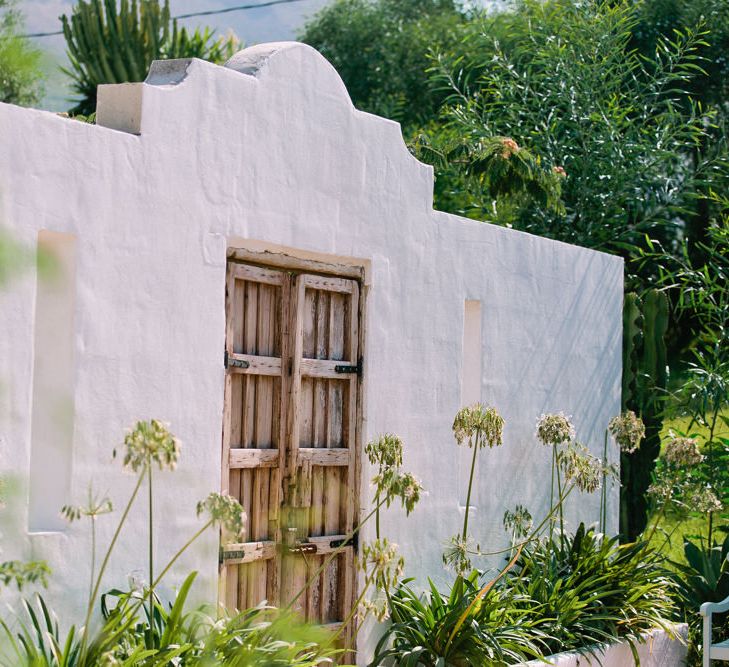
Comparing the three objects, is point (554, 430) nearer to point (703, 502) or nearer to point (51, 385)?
point (703, 502)

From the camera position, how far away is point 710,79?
21.4 m

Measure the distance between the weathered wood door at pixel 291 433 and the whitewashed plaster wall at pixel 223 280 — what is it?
0.53 feet

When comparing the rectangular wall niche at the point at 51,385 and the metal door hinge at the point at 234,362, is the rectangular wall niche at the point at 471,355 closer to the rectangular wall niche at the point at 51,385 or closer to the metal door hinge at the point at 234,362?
the metal door hinge at the point at 234,362

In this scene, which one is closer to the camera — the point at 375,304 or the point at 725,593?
the point at 375,304

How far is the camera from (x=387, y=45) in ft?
95.3

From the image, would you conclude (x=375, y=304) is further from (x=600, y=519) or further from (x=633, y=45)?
(x=633, y=45)

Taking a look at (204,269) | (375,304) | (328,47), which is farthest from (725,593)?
(328,47)

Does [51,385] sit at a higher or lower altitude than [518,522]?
higher

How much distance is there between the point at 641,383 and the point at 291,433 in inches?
184

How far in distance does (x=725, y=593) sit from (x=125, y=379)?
502 cm

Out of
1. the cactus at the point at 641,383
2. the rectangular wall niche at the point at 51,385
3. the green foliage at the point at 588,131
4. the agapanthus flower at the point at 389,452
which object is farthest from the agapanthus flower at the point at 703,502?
the green foliage at the point at 588,131

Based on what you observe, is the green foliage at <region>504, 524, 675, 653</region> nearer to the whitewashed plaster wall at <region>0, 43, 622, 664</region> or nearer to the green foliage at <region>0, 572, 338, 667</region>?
the whitewashed plaster wall at <region>0, 43, 622, 664</region>

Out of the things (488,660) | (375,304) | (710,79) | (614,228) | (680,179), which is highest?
(710,79)

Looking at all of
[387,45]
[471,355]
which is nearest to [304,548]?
[471,355]
